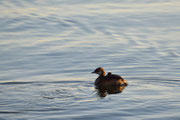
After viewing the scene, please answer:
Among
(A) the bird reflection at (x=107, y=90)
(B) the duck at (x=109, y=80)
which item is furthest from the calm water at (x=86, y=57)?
(B) the duck at (x=109, y=80)

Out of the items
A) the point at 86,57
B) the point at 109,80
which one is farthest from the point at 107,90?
the point at 86,57

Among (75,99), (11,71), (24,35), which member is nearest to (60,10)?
(24,35)

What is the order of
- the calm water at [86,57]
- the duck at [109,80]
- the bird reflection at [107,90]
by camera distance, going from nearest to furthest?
1. the calm water at [86,57]
2. the bird reflection at [107,90]
3. the duck at [109,80]

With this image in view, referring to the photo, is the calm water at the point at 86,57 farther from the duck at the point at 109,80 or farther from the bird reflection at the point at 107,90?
the duck at the point at 109,80

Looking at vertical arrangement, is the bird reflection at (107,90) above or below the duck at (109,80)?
below

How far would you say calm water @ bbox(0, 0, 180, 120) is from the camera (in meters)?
12.1

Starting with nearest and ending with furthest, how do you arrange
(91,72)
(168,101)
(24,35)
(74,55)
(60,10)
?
(168,101) → (91,72) → (74,55) → (24,35) → (60,10)

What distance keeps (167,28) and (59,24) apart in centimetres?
520

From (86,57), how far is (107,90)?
3.41m

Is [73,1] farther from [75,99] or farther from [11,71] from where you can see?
[75,99]

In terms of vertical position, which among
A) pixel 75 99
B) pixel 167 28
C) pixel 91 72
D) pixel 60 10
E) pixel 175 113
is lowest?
pixel 175 113

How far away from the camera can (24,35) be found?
2134cm

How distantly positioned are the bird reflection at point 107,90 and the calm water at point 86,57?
144 millimetres

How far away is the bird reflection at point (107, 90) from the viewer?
14.2m
